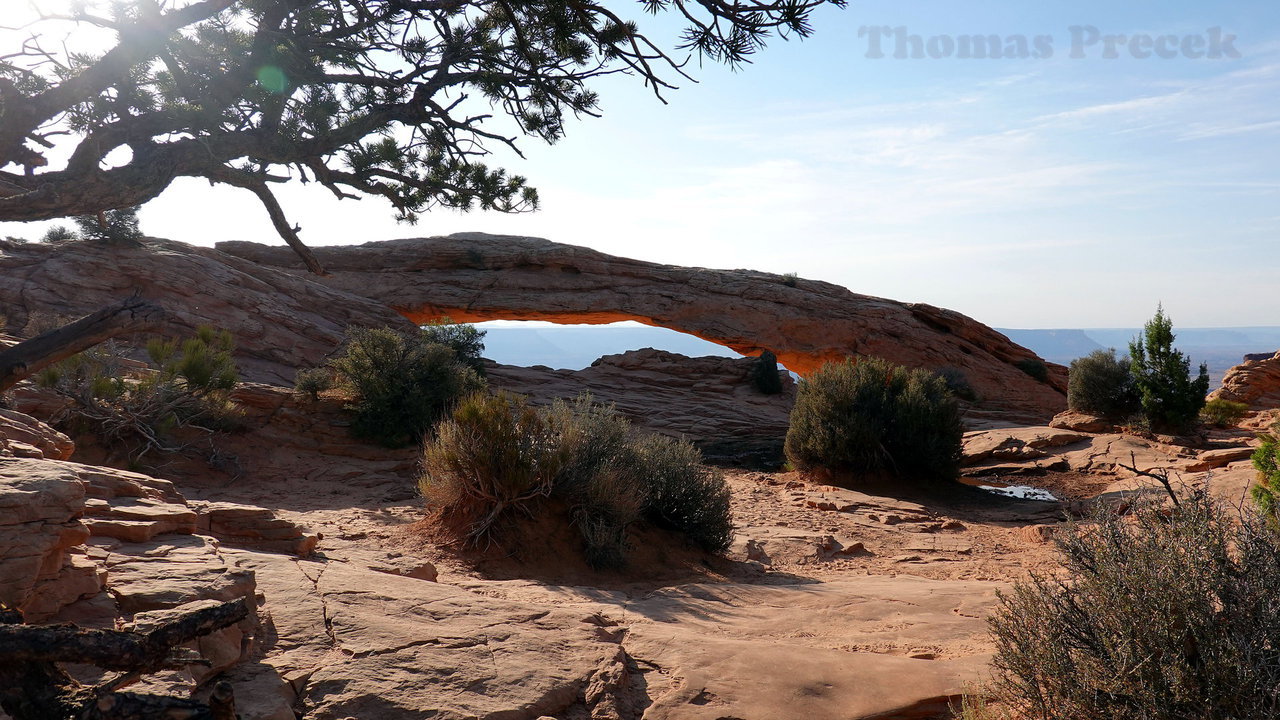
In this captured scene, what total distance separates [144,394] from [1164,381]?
17.6m

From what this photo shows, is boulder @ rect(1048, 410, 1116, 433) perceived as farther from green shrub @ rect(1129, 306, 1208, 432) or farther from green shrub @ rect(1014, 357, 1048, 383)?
green shrub @ rect(1014, 357, 1048, 383)

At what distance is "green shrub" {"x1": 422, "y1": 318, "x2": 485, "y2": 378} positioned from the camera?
18000mm

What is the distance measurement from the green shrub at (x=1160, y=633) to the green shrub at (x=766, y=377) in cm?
2069

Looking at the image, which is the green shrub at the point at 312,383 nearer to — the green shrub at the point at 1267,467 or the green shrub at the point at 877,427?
the green shrub at the point at 877,427

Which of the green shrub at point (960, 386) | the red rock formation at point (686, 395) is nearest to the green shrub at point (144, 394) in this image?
the red rock formation at point (686, 395)

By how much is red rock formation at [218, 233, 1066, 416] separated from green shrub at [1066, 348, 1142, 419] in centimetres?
904

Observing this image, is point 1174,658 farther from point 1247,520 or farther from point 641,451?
point 641,451

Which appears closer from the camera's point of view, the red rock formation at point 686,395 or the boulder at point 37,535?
the boulder at point 37,535

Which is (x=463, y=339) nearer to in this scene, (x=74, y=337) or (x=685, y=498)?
(x=685, y=498)

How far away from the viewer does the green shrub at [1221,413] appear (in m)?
17.1

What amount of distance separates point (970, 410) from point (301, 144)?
21.9m

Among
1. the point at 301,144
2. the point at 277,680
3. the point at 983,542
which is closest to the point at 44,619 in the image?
the point at 277,680

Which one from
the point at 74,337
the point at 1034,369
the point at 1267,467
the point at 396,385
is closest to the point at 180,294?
the point at 396,385

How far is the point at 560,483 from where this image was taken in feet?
23.7
